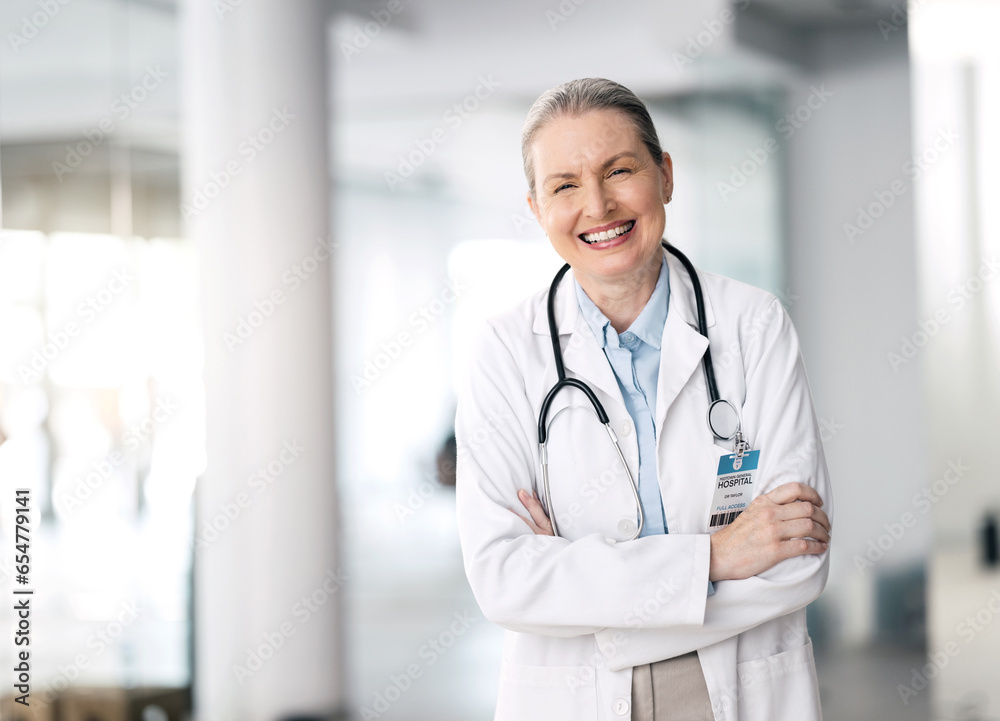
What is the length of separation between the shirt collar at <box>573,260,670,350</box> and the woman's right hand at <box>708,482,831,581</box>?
31 cm

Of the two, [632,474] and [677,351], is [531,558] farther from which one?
[677,351]

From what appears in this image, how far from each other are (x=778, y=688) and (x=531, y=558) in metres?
0.41

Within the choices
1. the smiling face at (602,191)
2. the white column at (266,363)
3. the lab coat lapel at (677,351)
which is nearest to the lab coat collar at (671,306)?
the lab coat lapel at (677,351)

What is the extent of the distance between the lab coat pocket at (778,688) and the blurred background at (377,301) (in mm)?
1605

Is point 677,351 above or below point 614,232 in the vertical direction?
below

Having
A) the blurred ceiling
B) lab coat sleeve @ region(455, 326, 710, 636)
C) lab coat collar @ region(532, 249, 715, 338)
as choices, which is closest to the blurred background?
the blurred ceiling

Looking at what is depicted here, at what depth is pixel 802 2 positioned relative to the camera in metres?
2.86

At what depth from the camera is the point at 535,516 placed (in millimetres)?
1395

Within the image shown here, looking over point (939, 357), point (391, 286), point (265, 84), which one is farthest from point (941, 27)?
point (265, 84)

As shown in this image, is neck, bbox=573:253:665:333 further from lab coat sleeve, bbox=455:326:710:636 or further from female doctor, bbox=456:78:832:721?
lab coat sleeve, bbox=455:326:710:636

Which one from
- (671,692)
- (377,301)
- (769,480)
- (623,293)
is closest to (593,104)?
(623,293)

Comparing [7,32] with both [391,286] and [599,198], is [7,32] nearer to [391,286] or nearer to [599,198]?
[391,286]

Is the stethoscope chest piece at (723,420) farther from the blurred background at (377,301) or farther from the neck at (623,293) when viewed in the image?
the blurred background at (377,301)

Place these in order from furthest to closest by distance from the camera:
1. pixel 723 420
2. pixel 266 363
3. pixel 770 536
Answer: pixel 266 363
pixel 723 420
pixel 770 536
